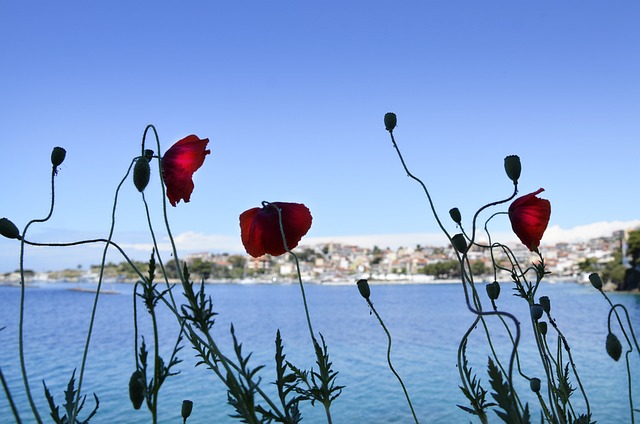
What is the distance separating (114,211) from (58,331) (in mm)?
35389

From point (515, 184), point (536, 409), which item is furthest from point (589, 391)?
point (515, 184)

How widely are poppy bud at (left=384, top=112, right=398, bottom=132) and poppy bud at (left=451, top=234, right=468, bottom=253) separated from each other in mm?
182

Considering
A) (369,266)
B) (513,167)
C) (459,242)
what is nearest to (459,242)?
(459,242)

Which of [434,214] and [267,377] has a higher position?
[434,214]

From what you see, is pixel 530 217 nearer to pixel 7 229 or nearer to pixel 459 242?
pixel 459 242

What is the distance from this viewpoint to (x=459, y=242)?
0.69 meters

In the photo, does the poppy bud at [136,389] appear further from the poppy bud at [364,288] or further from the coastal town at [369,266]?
the coastal town at [369,266]

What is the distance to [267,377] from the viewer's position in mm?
16531

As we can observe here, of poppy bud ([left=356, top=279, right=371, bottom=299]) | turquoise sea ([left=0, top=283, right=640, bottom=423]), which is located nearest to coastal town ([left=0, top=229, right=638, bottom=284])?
turquoise sea ([left=0, top=283, right=640, bottom=423])

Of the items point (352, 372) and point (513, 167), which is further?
point (352, 372)

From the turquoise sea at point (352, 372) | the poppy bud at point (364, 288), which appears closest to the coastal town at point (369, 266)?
the turquoise sea at point (352, 372)

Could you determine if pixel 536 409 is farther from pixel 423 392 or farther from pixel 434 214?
pixel 434 214

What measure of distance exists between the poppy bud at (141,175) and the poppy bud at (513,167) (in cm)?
42

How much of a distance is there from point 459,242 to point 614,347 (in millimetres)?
257
